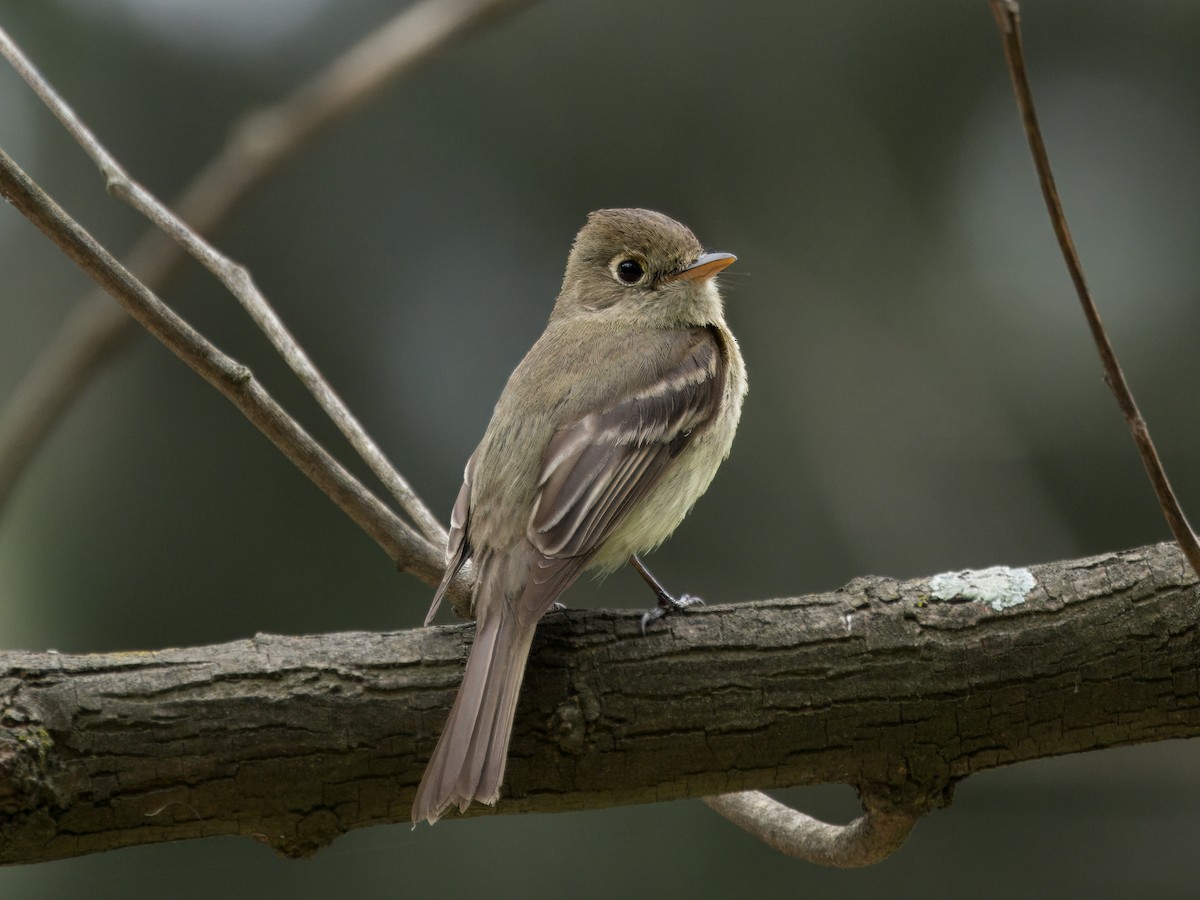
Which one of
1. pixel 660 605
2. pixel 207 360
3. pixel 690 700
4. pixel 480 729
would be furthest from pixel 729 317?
pixel 480 729

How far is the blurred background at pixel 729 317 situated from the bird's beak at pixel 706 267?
2.32ft

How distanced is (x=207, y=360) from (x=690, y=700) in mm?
1429

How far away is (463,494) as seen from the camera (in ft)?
13.2

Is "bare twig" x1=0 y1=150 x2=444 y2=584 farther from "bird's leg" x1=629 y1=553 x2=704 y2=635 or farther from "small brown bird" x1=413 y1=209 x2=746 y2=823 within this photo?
"bird's leg" x1=629 y1=553 x2=704 y2=635

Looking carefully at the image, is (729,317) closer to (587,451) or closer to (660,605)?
(587,451)

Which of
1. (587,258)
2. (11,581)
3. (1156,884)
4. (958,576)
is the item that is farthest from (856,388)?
(11,581)

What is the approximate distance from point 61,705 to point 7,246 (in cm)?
430

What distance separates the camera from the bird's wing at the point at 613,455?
367cm

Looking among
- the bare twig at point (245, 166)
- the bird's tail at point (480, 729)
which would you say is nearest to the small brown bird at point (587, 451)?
the bird's tail at point (480, 729)

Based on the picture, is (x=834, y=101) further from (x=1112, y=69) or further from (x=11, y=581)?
(x=11, y=581)

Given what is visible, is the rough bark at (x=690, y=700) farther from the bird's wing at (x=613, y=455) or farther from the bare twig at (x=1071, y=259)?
the bare twig at (x=1071, y=259)

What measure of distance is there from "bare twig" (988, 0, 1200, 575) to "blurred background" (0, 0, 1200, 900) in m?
3.15

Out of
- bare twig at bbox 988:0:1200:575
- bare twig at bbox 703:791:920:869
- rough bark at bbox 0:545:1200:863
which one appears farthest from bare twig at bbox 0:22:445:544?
bare twig at bbox 988:0:1200:575

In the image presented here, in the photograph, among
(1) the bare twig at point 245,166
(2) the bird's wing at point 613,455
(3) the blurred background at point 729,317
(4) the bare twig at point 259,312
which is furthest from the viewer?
(3) the blurred background at point 729,317
